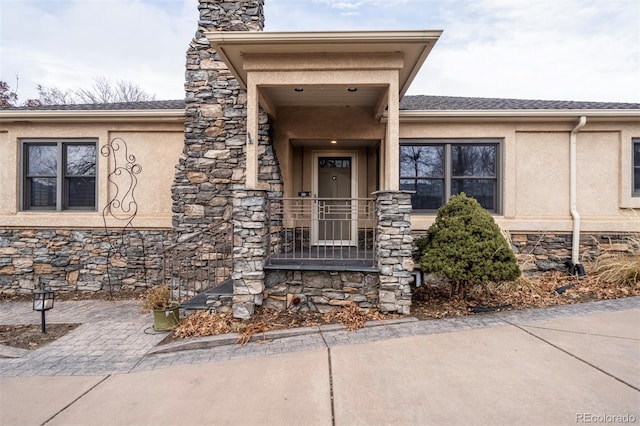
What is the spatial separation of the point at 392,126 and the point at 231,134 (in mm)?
3433

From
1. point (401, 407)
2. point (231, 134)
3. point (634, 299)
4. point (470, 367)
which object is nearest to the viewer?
point (401, 407)

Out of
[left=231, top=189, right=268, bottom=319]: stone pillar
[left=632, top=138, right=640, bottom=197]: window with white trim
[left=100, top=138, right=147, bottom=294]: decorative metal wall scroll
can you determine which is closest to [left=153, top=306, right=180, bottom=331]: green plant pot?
[left=231, top=189, right=268, bottom=319]: stone pillar

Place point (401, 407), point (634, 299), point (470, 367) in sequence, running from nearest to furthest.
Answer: point (401, 407)
point (470, 367)
point (634, 299)

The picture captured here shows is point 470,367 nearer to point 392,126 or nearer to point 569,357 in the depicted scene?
point 569,357

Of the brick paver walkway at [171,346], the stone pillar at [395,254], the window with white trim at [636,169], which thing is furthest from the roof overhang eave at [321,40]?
the window with white trim at [636,169]

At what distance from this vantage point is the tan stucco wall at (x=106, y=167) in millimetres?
6496

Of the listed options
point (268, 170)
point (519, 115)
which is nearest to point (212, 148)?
point (268, 170)

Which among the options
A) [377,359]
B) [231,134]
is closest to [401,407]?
[377,359]

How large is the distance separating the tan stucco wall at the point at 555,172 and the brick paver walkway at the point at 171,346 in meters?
2.08

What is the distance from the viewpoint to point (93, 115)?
6305 millimetres

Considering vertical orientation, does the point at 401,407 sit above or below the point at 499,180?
below

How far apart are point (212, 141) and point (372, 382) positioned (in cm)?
536

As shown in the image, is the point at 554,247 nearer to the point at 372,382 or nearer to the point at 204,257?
the point at 372,382

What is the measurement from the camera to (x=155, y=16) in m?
11.1
